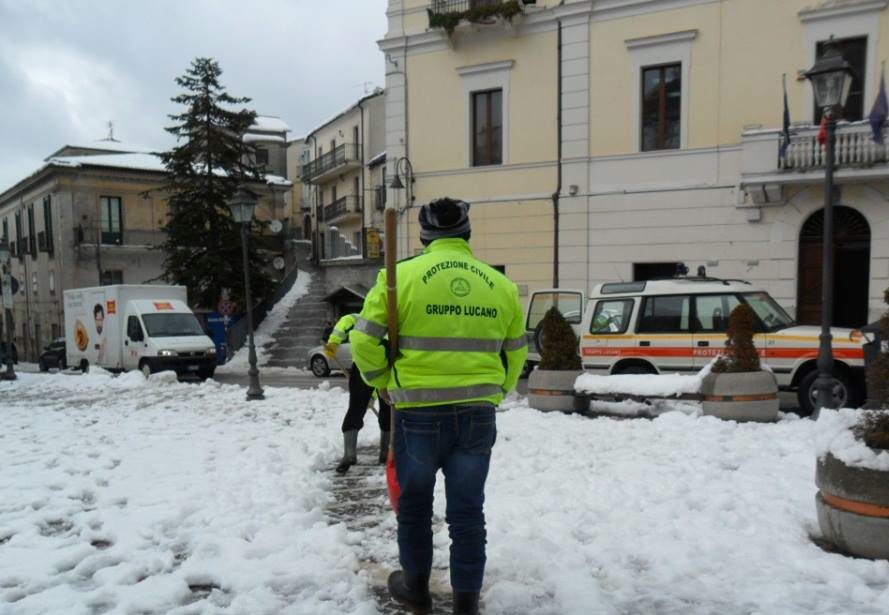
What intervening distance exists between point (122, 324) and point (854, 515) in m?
20.0

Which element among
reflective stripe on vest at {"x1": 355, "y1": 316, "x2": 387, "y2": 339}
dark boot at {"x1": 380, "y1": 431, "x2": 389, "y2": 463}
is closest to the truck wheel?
dark boot at {"x1": 380, "y1": 431, "x2": 389, "y2": 463}

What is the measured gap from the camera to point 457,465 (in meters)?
3.37

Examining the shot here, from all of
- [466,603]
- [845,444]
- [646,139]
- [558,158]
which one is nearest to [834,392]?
[845,444]

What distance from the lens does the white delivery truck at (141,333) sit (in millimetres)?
19109

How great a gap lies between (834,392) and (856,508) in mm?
6024

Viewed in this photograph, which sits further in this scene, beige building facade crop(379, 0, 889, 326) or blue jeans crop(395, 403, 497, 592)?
beige building facade crop(379, 0, 889, 326)

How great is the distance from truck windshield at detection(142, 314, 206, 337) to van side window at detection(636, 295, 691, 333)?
46.4ft

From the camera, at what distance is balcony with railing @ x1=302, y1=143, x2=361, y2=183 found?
46.1 metres

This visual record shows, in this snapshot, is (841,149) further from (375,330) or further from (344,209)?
(344,209)

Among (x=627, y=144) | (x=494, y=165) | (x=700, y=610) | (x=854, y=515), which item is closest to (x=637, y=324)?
(x=854, y=515)

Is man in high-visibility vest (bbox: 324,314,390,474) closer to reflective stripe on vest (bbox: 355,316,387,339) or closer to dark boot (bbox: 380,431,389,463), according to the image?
dark boot (bbox: 380,431,389,463)

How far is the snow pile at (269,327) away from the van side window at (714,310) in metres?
16.2

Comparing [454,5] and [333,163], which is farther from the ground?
[454,5]

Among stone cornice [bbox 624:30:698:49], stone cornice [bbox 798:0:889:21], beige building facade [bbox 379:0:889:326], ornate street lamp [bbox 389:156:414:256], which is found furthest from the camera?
ornate street lamp [bbox 389:156:414:256]
